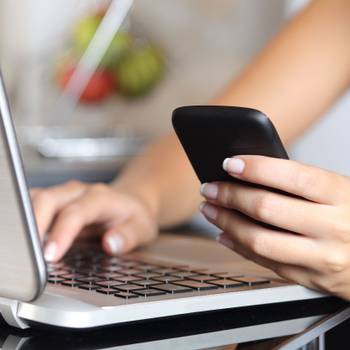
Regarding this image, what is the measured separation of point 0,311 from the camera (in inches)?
23.3

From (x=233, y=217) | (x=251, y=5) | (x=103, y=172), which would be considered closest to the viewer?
(x=233, y=217)

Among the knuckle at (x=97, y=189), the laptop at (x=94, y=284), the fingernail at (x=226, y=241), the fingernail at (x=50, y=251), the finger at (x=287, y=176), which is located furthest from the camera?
the knuckle at (x=97, y=189)

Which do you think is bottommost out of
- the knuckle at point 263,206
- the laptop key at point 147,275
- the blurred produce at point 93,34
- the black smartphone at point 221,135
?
the laptop key at point 147,275

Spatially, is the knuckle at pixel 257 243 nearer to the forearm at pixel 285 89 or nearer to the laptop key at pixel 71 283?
the laptop key at pixel 71 283

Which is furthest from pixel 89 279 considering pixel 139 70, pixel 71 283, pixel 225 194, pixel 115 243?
pixel 139 70

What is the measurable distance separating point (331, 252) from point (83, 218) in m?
0.35

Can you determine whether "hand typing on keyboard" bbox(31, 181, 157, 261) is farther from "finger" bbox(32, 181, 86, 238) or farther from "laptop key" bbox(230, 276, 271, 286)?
"laptop key" bbox(230, 276, 271, 286)

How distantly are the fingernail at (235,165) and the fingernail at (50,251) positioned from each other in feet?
0.93

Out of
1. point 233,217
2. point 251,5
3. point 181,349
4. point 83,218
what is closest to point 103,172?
point 251,5

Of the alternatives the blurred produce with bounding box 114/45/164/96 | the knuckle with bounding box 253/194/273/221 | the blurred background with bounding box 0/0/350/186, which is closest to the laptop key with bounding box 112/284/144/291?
the knuckle with bounding box 253/194/273/221

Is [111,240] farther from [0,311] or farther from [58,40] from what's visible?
[58,40]

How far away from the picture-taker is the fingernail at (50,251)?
2.80 feet

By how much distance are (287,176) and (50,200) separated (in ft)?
1.28

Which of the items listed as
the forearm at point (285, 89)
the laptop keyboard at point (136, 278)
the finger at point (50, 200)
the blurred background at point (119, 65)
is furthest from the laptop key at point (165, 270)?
the blurred background at point (119, 65)
